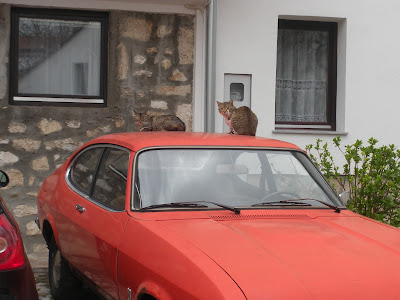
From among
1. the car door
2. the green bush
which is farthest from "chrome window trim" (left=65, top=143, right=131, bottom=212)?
the green bush

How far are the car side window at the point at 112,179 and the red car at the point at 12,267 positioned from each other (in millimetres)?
932

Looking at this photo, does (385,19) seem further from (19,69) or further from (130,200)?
(130,200)

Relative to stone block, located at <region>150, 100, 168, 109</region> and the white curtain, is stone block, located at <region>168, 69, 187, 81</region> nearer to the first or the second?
stone block, located at <region>150, 100, 168, 109</region>

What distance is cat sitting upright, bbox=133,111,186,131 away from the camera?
26.0 feet

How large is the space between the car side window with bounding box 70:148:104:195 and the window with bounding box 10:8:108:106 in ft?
10.7

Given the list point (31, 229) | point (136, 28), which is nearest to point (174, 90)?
point (136, 28)

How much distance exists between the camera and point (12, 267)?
11.1ft

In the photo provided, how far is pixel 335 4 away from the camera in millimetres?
9211

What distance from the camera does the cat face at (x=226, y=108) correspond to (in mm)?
8070

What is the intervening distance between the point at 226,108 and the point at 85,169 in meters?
3.03

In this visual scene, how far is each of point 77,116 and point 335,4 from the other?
3791 mm

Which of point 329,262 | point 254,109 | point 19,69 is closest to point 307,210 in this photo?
point 329,262

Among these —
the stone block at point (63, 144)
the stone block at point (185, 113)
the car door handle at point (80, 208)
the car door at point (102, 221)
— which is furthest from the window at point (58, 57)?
the car door handle at point (80, 208)

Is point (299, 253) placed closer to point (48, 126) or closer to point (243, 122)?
point (243, 122)
